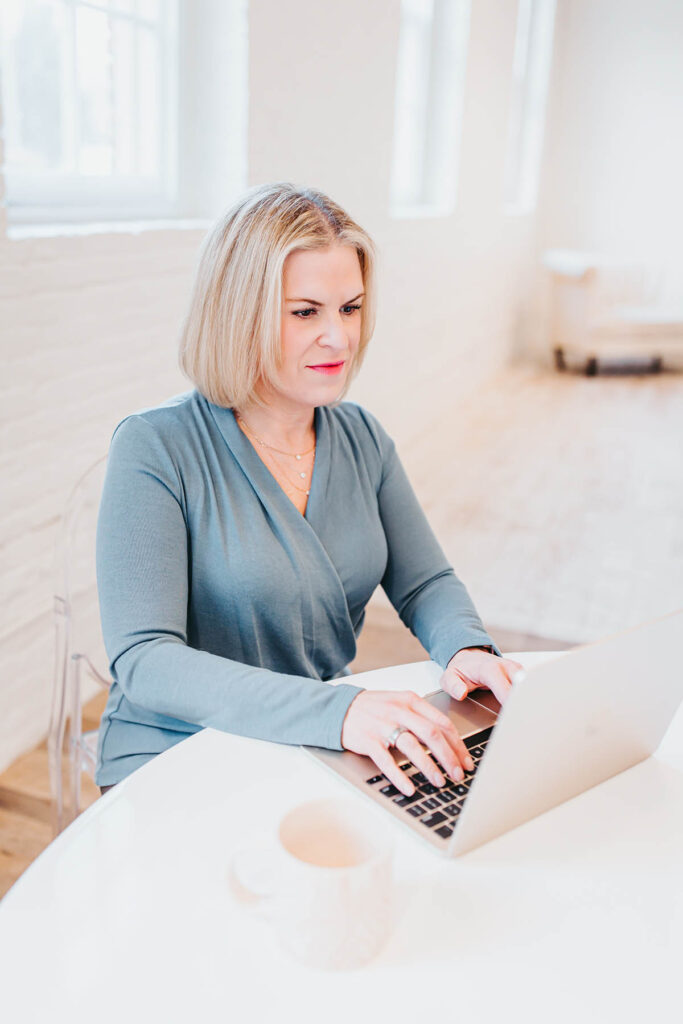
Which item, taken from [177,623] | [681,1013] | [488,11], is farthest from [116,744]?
[488,11]

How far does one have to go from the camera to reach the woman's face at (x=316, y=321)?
1.22m

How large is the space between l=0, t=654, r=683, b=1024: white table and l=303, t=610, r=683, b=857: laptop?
0.02 metres

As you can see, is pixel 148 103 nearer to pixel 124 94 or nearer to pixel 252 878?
pixel 124 94

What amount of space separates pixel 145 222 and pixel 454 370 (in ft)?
11.2

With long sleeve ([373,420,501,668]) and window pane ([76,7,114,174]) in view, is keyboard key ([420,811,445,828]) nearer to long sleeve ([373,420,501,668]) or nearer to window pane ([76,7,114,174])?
long sleeve ([373,420,501,668])

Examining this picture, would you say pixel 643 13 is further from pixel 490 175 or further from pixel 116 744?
pixel 116 744

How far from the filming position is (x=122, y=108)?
2.37m

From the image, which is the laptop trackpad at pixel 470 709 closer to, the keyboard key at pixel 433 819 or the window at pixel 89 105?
the keyboard key at pixel 433 819

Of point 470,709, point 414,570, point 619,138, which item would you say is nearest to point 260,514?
point 414,570

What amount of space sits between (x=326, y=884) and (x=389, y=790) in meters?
0.26

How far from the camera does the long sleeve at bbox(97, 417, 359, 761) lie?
0.92 m

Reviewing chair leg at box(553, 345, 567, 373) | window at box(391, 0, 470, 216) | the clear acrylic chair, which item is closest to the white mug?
the clear acrylic chair

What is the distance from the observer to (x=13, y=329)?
181 centimetres

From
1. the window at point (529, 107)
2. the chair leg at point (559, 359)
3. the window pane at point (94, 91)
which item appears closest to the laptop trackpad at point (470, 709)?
the window pane at point (94, 91)
